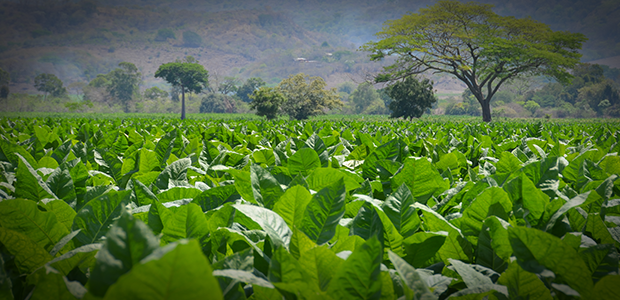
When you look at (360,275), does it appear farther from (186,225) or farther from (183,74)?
(183,74)

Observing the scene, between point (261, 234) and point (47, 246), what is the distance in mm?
556

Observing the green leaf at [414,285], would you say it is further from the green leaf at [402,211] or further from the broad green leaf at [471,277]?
the green leaf at [402,211]

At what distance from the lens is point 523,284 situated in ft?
2.24

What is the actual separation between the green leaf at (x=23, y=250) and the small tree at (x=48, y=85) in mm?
127468

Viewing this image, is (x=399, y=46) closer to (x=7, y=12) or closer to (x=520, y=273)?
(x=520, y=273)

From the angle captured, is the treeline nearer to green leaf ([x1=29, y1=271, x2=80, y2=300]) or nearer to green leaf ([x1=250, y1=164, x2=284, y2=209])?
green leaf ([x1=250, y1=164, x2=284, y2=209])

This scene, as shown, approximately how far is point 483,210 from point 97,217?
1.09 meters

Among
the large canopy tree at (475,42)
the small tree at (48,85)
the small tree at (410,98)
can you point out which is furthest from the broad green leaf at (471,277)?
the small tree at (48,85)

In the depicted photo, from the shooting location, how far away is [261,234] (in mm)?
920

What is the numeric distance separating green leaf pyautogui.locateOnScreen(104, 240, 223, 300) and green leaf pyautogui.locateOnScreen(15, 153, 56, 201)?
111 cm

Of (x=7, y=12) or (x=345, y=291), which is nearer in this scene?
(x=345, y=291)

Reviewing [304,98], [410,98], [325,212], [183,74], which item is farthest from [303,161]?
[183,74]

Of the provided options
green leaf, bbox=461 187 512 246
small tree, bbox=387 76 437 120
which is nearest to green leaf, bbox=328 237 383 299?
green leaf, bbox=461 187 512 246

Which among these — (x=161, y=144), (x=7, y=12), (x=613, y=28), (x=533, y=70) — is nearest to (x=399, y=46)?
(x=533, y=70)
